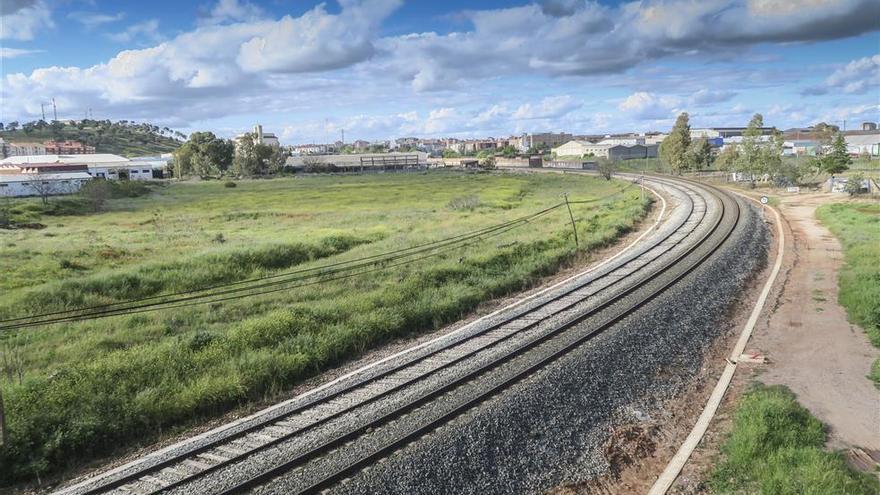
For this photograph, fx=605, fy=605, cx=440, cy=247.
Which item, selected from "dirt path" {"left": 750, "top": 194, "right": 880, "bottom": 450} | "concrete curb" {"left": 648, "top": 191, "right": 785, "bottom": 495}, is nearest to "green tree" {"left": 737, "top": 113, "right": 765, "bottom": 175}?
"dirt path" {"left": 750, "top": 194, "right": 880, "bottom": 450}

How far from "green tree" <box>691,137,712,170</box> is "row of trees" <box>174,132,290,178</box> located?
95193mm

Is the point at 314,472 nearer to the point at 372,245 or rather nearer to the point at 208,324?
the point at 208,324

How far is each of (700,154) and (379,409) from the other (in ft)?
341

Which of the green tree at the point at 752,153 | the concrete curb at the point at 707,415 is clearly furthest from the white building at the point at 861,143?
the concrete curb at the point at 707,415

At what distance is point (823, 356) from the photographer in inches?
712

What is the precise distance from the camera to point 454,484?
36.4ft

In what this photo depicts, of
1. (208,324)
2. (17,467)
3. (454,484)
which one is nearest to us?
(454,484)

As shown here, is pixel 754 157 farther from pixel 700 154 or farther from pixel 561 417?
pixel 561 417

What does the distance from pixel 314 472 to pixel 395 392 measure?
385cm

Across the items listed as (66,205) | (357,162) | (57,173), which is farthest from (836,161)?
(57,173)

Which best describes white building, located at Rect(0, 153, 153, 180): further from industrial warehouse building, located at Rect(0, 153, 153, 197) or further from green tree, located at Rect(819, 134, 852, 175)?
green tree, located at Rect(819, 134, 852, 175)

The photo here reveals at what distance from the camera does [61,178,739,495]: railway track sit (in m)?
11.4

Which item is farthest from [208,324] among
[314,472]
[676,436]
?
[676,436]

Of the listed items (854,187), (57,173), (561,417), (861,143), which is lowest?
(561,417)
